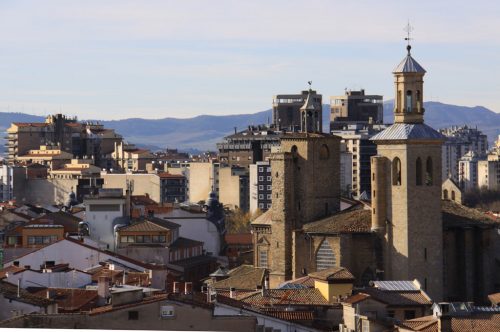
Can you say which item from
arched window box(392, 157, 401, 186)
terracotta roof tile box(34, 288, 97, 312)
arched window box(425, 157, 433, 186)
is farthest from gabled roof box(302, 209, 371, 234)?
terracotta roof tile box(34, 288, 97, 312)

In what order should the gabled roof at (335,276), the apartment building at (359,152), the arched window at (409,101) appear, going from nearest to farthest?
the gabled roof at (335,276) → the arched window at (409,101) → the apartment building at (359,152)

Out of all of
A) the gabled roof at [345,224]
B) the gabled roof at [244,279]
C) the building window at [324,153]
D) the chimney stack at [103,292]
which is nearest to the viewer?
the chimney stack at [103,292]

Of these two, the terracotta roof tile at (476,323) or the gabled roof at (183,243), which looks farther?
the gabled roof at (183,243)

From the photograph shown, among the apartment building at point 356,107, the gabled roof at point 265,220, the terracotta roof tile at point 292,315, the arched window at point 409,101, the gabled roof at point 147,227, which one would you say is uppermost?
the apartment building at point 356,107

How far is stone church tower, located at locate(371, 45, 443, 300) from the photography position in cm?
5069

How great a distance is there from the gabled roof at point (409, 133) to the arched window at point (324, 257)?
120 inches

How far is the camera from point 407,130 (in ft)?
170

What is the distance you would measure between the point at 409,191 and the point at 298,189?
457 centimetres

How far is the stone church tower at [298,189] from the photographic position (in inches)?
2142

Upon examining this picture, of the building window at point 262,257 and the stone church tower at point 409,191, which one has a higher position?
the stone church tower at point 409,191

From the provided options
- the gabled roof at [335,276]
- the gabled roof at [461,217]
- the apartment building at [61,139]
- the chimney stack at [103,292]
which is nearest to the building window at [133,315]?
the chimney stack at [103,292]

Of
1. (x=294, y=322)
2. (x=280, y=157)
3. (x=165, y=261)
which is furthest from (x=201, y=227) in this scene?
(x=294, y=322)

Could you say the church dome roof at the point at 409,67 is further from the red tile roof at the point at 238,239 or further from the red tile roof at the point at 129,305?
the red tile roof at the point at 238,239

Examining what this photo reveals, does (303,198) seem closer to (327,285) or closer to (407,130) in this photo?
(407,130)
